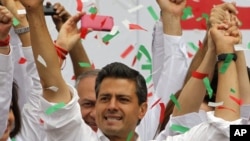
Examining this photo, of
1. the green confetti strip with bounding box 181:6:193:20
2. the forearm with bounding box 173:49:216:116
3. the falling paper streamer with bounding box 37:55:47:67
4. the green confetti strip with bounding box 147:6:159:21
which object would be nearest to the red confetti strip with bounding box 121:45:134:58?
the green confetti strip with bounding box 147:6:159:21

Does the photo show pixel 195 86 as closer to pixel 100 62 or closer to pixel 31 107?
pixel 31 107

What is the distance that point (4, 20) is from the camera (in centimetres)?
406

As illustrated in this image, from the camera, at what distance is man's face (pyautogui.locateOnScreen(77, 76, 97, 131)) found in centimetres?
490

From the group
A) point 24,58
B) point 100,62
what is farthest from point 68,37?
point 100,62

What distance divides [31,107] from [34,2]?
806 mm

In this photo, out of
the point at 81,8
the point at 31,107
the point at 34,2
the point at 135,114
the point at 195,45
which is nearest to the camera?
the point at 34,2

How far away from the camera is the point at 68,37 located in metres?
4.61

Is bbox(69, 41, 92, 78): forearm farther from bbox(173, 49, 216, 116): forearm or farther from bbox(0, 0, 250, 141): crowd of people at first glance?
bbox(173, 49, 216, 116): forearm

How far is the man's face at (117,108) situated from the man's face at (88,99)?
48 centimetres

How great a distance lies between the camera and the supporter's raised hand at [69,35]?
4562 mm

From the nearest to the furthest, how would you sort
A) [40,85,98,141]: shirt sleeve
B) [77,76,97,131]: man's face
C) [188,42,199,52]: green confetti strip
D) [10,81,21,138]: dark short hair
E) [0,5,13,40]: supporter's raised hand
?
[0,5,13,40]: supporter's raised hand → [40,85,98,141]: shirt sleeve → [10,81,21,138]: dark short hair → [77,76,97,131]: man's face → [188,42,199,52]: green confetti strip

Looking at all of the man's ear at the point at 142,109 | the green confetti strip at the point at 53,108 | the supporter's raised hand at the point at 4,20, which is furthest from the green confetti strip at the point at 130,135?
the supporter's raised hand at the point at 4,20

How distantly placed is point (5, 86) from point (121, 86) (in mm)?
497

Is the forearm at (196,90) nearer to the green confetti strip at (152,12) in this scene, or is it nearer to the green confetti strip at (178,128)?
the green confetti strip at (178,128)
